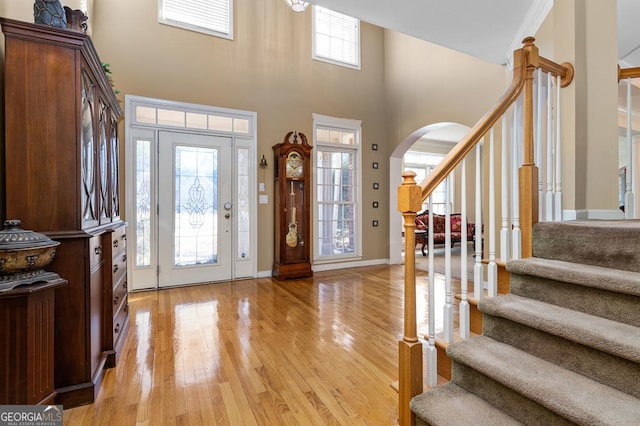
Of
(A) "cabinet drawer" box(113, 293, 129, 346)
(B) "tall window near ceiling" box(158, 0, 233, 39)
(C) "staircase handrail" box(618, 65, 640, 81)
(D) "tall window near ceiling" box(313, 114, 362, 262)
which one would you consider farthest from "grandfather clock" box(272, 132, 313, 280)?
(C) "staircase handrail" box(618, 65, 640, 81)

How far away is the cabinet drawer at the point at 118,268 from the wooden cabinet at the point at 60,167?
42 cm

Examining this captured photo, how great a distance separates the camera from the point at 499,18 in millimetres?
2746

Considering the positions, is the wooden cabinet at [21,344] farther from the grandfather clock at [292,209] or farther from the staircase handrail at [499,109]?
the grandfather clock at [292,209]

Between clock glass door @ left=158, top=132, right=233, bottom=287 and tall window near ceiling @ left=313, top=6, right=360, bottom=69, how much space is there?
230 centimetres

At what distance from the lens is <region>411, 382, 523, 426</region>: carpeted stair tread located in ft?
4.02

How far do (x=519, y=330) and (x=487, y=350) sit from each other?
176 millimetres

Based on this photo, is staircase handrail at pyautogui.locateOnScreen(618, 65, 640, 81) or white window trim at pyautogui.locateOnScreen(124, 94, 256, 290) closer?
staircase handrail at pyautogui.locateOnScreen(618, 65, 640, 81)

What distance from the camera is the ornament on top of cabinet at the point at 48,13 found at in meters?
1.63

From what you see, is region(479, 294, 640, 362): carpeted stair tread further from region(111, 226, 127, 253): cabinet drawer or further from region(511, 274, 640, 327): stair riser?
region(111, 226, 127, 253): cabinet drawer

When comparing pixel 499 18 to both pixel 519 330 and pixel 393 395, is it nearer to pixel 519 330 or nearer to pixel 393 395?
pixel 519 330

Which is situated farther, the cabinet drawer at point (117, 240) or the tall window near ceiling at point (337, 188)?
the tall window near ceiling at point (337, 188)

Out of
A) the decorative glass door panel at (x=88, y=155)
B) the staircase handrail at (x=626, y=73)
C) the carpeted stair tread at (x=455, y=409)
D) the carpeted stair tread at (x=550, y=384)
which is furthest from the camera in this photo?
the staircase handrail at (x=626, y=73)

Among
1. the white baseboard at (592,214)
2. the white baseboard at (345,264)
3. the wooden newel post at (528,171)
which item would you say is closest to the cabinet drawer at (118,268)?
the wooden newel post at (528,171)

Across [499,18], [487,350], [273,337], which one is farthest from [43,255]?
[499,18]
